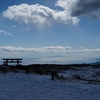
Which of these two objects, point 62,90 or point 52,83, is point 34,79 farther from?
point 62,90

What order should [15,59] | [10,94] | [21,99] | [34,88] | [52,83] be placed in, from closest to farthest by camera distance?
[21,99]
[10,94]
[34,88]
[52,83]
[15,59]

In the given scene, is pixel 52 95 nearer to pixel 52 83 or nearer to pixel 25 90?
pixel 25 90

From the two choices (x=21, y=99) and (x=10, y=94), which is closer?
(x=21, y=99)

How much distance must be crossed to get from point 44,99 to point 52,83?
5777 mm

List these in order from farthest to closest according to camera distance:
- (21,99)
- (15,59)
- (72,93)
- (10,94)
Result: (15,59)
(72,93)
(10,94)
(21,99)

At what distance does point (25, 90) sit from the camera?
58.3 feet

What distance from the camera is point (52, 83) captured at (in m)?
21.0

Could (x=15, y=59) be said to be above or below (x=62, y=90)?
above

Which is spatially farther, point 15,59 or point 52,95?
point 15,59

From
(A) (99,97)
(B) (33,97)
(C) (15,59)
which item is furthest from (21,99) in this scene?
(C) (15,59)

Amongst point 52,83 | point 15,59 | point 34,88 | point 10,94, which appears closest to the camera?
point 10,94

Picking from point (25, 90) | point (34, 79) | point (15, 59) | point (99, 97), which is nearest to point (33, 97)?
point (25, 90)

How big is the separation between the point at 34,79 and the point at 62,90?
16.5ft

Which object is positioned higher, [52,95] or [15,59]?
[15,59]
